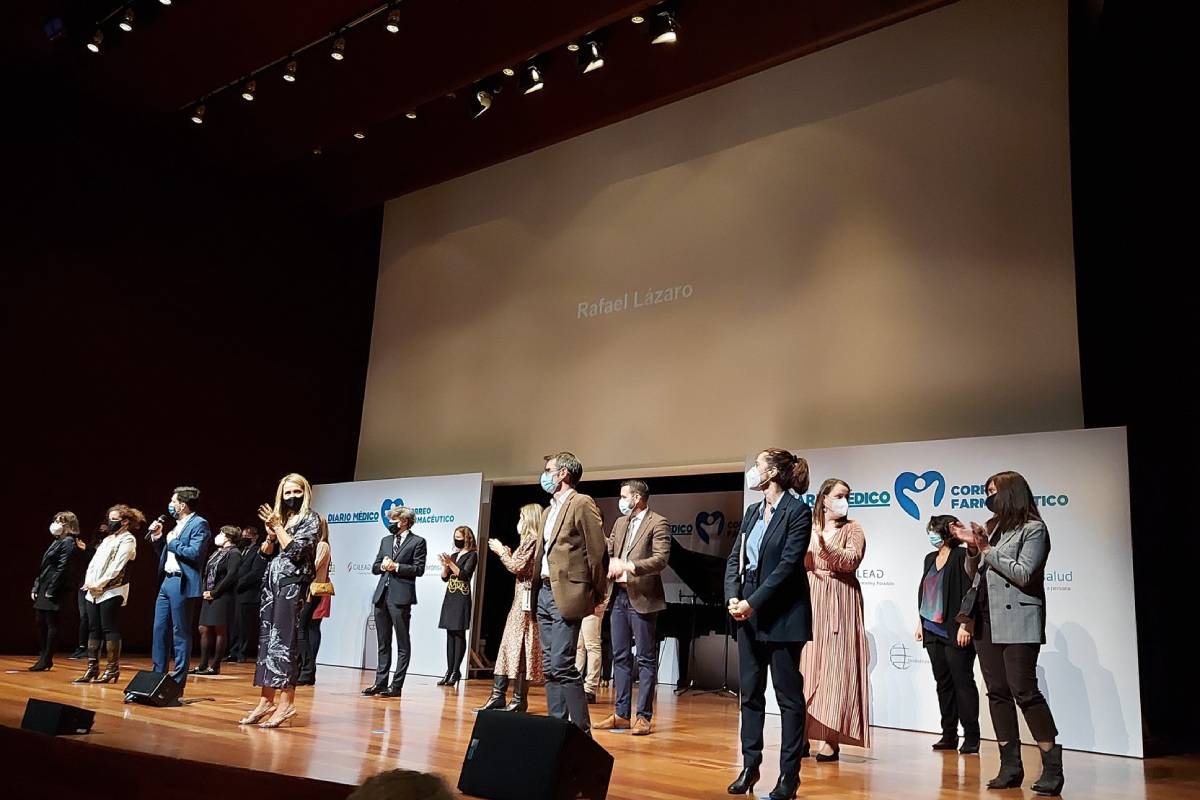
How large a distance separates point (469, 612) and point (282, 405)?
4.40 meters

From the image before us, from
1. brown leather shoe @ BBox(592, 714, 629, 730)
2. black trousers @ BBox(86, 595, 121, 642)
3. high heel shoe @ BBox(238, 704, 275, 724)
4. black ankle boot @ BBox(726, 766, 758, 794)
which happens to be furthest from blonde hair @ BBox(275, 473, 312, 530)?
black trousers @ BBox(86, 595, 121, 642)

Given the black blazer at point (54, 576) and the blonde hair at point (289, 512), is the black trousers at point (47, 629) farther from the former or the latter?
the blonde hair at point (289, 512)

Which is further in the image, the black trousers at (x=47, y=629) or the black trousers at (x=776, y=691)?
the black trousers at (x=47, y=629)

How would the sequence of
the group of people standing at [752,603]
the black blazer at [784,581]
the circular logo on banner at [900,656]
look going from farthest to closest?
1. the circular logo on banner at [900,656]
2. the group of people standing at [752,603]
3. the black blazer at [784,581]

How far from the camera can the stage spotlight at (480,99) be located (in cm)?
914

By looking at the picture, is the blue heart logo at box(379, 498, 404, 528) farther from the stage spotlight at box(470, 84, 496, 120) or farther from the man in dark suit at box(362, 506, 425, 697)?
the stage spotlight at box(470, 84, 496, 120)

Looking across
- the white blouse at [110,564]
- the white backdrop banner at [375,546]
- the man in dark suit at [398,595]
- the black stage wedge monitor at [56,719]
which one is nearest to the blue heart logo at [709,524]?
the white backdrop banner at [375,546]

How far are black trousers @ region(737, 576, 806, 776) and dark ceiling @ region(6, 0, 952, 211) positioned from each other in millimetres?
5587

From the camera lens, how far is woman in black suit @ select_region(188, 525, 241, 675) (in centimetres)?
789

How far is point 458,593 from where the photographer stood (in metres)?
8.79

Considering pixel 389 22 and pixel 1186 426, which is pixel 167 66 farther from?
pixel 1186 426

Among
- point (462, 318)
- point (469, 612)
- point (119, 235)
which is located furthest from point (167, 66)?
point (469, 612)

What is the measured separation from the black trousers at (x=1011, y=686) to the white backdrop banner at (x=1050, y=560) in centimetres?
194

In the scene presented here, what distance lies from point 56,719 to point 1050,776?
4.23 metres
